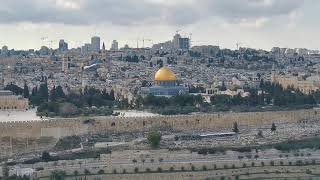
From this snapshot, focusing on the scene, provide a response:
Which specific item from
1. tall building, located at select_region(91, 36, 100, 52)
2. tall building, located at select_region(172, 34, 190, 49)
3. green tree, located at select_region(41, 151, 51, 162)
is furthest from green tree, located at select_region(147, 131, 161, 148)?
tall building, located at select_region(91, 36, 100, 52)

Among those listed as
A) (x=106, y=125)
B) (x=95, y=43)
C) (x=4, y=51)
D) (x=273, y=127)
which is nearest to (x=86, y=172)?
(x=106, y=125)

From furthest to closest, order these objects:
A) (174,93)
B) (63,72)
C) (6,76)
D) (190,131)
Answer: (63,72)
(6,76)
(174,93)
(190,131)

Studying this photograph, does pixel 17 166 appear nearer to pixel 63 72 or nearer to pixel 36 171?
pixel 36 171

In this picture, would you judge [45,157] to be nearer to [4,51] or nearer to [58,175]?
[58,175]

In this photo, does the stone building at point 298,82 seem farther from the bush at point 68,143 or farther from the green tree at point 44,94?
the bush at point 68,143

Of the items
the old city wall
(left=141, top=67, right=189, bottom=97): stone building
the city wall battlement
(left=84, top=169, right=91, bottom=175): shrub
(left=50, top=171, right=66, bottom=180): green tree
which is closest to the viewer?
(left=50, top=171, right=66, bottom=180): green tree

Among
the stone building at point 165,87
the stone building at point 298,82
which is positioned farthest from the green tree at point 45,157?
the stone building at point 298,82

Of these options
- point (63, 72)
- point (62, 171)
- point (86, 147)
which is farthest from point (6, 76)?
point (62, 171)

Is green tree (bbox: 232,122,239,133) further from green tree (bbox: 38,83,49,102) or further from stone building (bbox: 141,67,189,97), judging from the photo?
Result: green tree (bbox: 38,83,49,102)

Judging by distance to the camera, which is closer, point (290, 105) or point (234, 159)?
point (234, 159)
